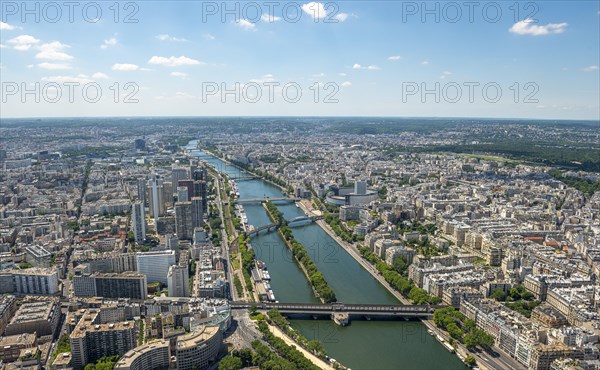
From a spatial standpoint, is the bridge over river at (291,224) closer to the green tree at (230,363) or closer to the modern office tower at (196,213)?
the modern office tower at (196,213)

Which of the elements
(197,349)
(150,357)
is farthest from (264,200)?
(150,357)

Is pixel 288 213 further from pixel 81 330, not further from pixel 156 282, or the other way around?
pixel 81 330

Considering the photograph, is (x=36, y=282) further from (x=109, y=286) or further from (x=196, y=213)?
(x=196, y=213)

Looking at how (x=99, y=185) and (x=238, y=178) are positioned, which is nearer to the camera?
(x=99, y=185)

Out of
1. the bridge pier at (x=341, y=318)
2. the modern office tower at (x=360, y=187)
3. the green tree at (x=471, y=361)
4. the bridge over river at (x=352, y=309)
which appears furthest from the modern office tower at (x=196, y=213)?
the green tree at (x=471, y=361)

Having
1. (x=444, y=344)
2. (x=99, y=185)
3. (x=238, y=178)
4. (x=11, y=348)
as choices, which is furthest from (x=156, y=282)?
(x=238, y=178)

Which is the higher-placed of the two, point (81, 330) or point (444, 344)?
point (81, 330)
